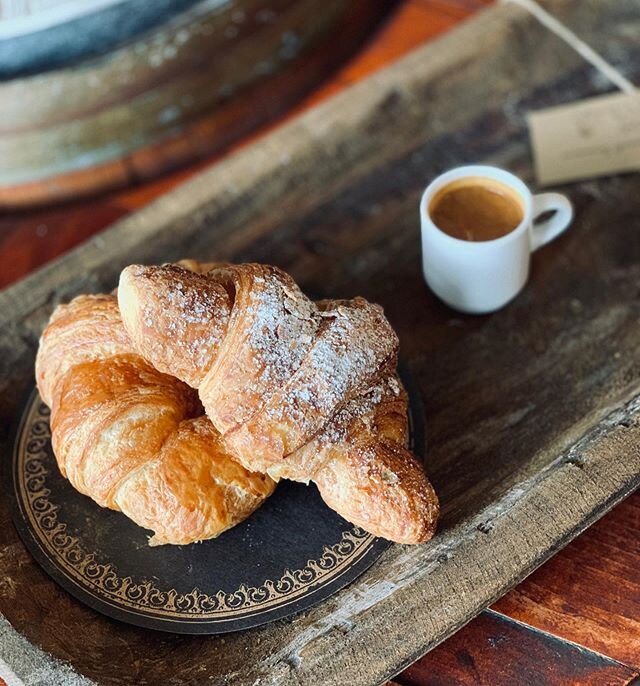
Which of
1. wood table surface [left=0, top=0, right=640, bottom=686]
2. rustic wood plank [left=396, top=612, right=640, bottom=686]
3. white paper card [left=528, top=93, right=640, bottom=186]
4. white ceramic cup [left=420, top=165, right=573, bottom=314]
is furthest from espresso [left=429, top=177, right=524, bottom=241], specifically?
rustic wood plank [left=396, top=612, right=640, bottom=686]

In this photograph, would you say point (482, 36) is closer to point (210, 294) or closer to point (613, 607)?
point (210, 294)

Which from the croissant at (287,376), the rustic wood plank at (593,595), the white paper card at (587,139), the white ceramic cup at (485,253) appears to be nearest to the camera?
the croissant at (287,376)

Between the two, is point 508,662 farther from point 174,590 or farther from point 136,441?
point 136,441

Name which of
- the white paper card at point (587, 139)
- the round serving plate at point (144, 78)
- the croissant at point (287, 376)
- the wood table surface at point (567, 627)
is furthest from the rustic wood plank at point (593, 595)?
the round serving plate at point (144, 78)

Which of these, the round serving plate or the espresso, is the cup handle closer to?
the espresso

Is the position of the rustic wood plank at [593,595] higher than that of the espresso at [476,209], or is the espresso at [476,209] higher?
the espresso at [476,209]

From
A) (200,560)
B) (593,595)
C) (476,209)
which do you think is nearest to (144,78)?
(476,209)

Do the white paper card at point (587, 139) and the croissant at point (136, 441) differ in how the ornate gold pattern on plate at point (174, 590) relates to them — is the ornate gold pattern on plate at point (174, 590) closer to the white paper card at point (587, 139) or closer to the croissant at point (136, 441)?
the croissant at point (136, 441)
